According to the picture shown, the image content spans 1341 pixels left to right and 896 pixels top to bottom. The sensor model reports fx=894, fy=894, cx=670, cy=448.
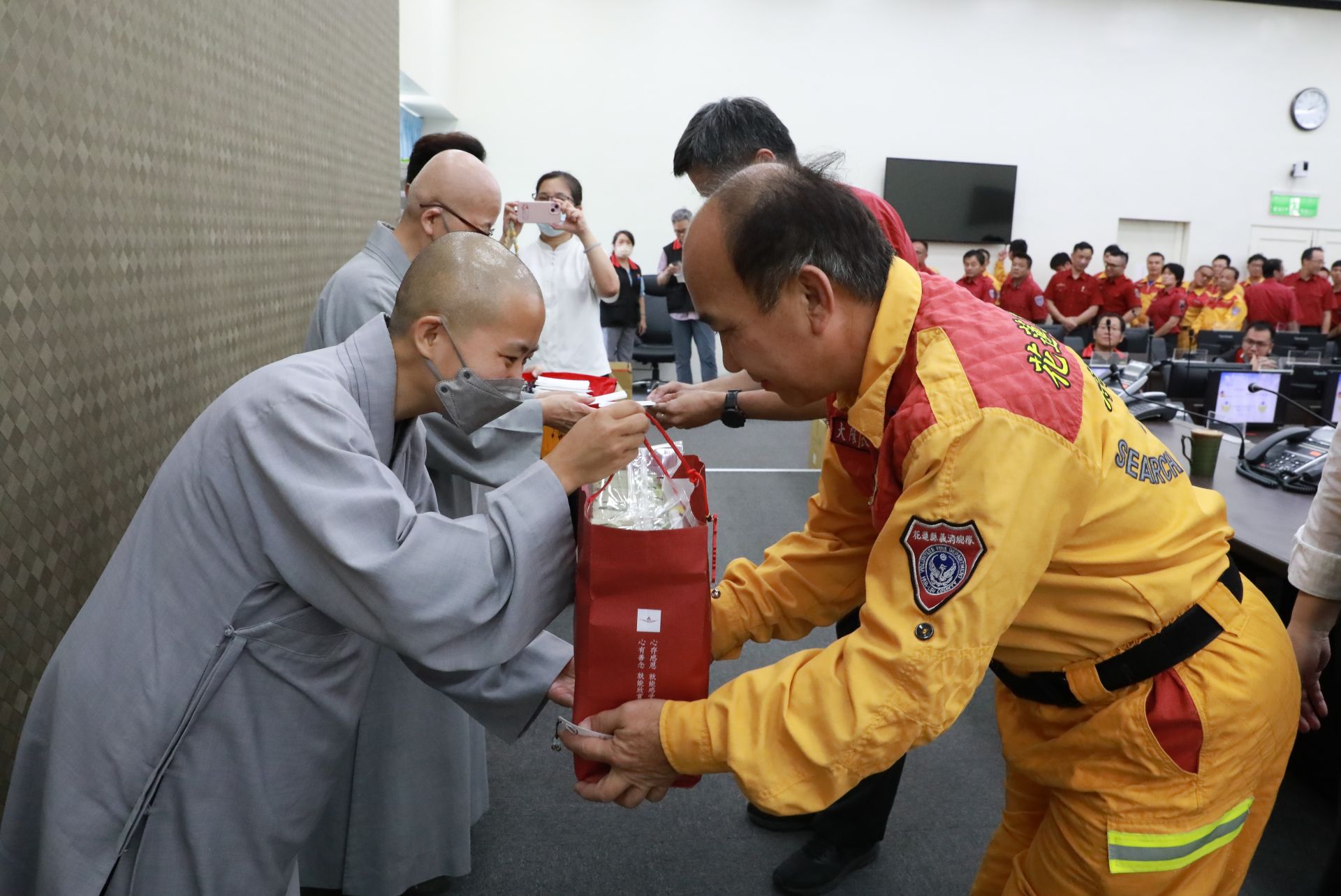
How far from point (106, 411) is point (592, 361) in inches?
102

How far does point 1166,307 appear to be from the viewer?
973 cm

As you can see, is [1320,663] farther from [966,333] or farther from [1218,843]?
[966,333]

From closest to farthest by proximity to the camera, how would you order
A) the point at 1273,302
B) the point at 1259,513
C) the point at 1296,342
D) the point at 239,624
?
the point at 239,624
the point at 1259,513
the point at 1296,342
the point at 1273,302

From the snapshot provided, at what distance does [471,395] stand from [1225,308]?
35.2 ft

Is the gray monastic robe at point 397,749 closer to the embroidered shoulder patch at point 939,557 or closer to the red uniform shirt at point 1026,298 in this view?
the embroidered shoulder patch at point 939,557

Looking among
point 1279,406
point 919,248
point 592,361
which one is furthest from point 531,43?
point 1279,406

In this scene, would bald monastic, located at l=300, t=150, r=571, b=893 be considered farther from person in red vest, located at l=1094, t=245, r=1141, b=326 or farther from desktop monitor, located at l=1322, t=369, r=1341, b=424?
person in red vest, located at l=1094, t=245, r=1141, b=326

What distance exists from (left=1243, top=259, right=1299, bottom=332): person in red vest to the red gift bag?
11.0 m

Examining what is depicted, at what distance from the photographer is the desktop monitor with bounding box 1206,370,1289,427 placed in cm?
387

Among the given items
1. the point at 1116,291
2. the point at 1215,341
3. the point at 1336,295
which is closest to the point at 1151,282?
the point at 1116,291

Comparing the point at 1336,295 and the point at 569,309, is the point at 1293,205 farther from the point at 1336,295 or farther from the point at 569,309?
the point at 569,309

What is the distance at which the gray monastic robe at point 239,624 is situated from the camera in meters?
1.00

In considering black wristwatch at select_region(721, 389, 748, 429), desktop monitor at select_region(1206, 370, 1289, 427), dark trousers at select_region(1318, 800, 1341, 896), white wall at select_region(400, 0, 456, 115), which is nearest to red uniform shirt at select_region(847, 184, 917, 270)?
black wristwatch at select_region(721, 389, 748, 429)

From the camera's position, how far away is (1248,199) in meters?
11.0
